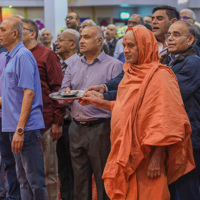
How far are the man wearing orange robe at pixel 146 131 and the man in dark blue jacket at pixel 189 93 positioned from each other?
0.22m

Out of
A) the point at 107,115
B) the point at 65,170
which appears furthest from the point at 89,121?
the point at 65,170

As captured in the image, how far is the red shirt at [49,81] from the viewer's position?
11.5ft

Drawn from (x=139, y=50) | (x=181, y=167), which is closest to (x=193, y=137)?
(x=181, y=167)

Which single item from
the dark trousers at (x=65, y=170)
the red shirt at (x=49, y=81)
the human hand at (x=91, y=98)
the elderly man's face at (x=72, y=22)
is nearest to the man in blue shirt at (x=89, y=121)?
the red shirt at (x=49, y=81)

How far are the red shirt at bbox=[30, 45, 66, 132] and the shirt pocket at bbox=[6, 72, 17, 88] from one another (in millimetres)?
484

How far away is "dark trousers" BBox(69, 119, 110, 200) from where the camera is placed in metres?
3.19

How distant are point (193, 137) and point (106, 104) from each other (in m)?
0.69

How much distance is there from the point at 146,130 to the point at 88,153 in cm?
94

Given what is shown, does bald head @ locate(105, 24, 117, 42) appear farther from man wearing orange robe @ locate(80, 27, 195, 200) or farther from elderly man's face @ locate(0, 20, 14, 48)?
man wearing orange robe @ locate(80, 27, 195, 200)

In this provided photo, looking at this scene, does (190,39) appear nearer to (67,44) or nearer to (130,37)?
(130,37)

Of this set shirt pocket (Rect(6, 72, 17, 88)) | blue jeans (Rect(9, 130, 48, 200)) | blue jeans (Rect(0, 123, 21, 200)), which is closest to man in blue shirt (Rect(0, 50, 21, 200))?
blue jeans (Rect(0, 123, 21, 200))

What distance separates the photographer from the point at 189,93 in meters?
2.72

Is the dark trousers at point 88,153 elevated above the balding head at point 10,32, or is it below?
below

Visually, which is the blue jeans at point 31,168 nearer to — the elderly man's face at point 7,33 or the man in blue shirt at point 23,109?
the man in blue shirt at point 23,109
